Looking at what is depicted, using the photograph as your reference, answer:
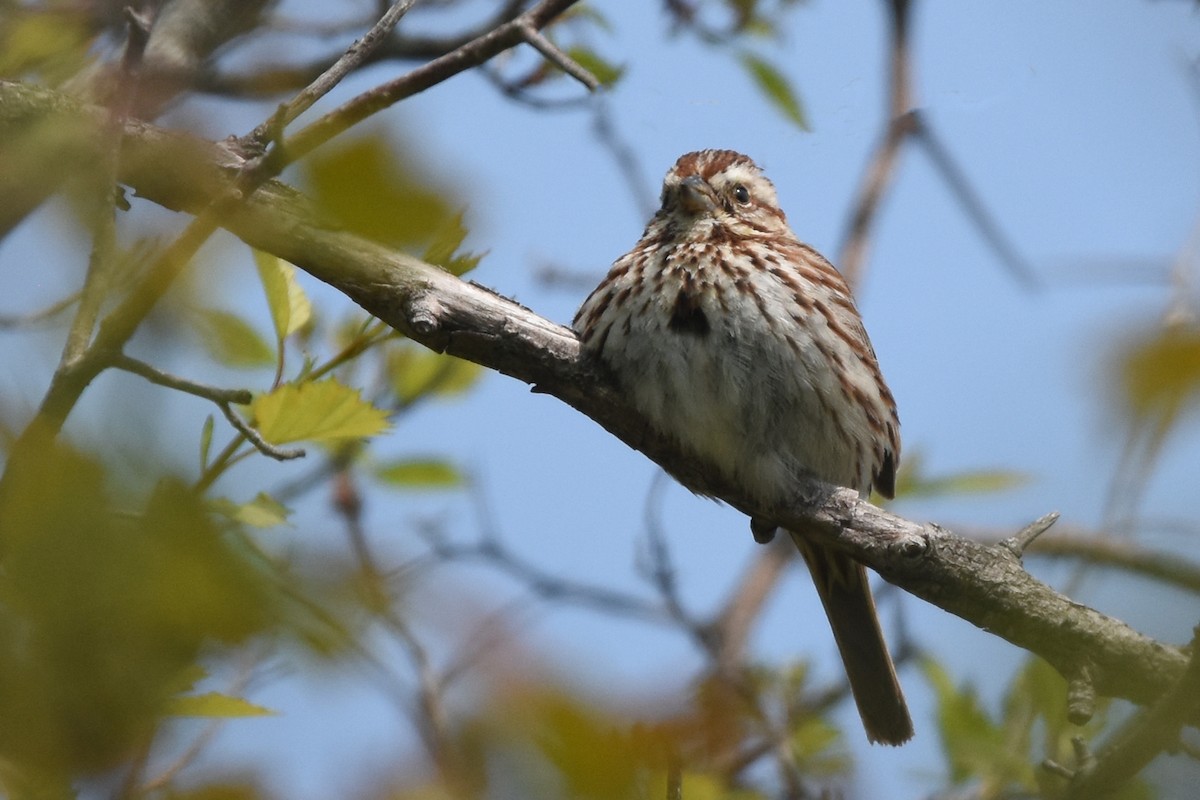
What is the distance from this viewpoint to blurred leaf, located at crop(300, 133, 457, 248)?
32.7 inches

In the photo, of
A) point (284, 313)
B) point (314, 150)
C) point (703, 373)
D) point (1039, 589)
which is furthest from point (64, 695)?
point (703, 373)

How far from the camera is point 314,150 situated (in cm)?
99

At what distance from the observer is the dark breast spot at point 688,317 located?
380 centimetres

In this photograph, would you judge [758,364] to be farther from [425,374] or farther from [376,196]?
[376,196]

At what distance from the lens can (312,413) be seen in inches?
89.8

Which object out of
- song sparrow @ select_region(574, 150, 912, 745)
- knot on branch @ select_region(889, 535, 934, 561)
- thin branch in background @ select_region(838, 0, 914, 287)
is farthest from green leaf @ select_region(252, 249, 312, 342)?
thin branch in background @ select_region(838, 0, 914, 287)

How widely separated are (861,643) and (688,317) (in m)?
1.38

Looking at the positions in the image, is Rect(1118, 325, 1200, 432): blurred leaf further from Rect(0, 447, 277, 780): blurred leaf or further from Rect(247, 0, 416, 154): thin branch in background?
Rect(247, 0, 416, 154): thin branch in background

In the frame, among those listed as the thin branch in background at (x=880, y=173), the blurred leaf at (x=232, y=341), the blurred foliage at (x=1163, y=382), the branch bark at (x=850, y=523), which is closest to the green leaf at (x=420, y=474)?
the branch bark at (x=850, y=523)

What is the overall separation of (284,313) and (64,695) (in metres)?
1.70

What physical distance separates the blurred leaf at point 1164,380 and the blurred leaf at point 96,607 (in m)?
0.86

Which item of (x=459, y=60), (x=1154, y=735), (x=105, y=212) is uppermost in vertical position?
(x=459, y=60)

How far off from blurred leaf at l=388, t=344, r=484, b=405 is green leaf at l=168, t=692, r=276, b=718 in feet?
7.82

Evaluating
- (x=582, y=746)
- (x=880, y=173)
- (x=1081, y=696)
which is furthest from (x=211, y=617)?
(x=880, y=173)
